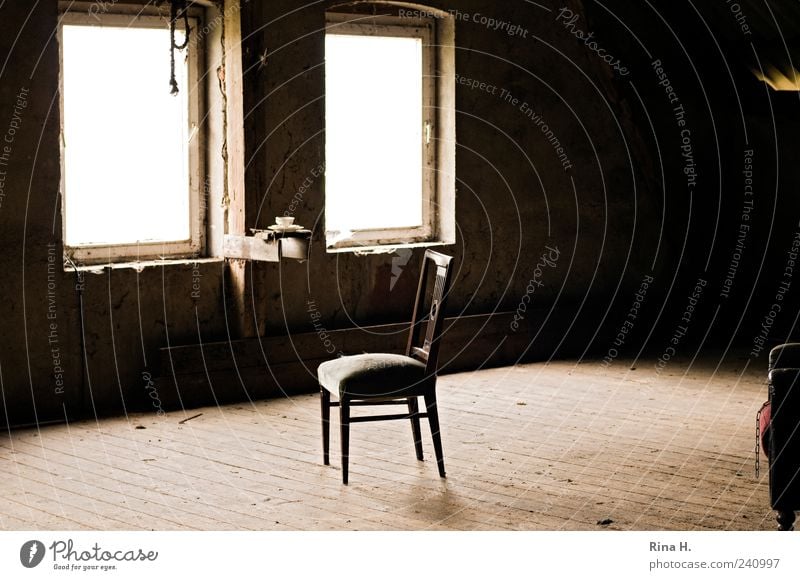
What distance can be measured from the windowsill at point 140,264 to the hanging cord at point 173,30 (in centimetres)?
84

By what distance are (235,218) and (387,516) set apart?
237 centimetres

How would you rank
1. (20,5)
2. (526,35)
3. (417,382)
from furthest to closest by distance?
(526,35) → (20,5) → (417,382)

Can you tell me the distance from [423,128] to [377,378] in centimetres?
278

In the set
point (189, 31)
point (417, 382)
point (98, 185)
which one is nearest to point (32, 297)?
point (98, 185)

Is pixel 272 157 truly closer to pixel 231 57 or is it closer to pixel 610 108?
pixel 231 57

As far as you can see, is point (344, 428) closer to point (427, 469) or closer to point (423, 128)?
point (427, 469)

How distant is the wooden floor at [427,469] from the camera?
4.08 metres

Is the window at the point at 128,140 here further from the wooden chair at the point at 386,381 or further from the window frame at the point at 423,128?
the wooden chair at the point at 386,381

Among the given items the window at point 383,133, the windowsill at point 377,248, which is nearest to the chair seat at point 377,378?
the windowsill at point 377,248

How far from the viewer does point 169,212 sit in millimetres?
6051

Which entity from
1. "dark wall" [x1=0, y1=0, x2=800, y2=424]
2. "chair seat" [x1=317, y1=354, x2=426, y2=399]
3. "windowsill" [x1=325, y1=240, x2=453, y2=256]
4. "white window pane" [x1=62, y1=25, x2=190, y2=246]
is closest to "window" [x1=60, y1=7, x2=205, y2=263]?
"white window pane" [x1=62, y1=25, x2=190, y2=246]

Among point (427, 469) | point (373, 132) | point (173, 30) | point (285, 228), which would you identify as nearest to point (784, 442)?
point (427, 469)

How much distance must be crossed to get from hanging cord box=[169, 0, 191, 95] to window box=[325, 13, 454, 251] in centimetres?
83

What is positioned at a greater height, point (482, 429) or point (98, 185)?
point (98, 185)
